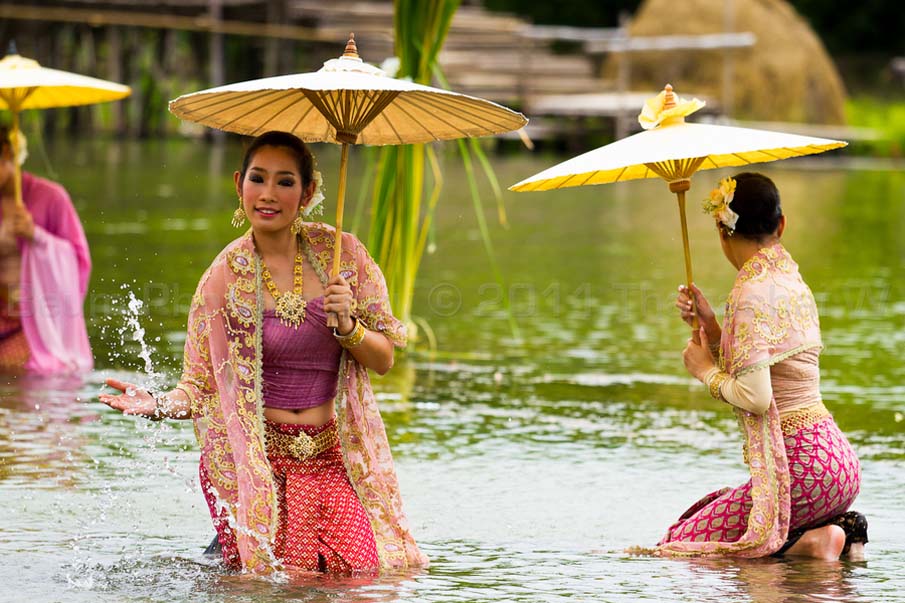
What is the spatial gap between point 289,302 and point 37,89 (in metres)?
4.02

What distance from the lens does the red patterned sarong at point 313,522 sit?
15.9 feet

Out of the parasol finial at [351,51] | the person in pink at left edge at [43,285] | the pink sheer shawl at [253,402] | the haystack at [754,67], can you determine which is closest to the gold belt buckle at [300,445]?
the pink sheer shawl at [253,402]

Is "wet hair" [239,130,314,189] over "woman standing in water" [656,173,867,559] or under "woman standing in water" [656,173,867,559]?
over

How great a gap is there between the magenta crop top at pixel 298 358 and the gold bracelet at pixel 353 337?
106 mm

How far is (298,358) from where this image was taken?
493 cm

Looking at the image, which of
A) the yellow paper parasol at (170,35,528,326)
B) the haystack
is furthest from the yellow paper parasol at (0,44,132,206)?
the haystack

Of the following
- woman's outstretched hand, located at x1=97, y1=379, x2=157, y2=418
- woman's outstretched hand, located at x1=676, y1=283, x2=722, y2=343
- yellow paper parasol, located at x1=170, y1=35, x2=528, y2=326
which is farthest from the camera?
woman's outstretched hand, located at x1=676, y1=283, x2=722, y2=343

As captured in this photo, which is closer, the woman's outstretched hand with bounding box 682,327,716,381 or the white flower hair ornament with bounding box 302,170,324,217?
the white flower hair ornament with bounding box 302,170,324,217

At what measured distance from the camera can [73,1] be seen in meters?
27.0

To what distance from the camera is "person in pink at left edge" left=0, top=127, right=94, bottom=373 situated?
8.51 metres

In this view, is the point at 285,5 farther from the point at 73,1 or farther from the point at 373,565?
the point at 373,565

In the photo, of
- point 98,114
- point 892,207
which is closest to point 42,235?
point 892,207

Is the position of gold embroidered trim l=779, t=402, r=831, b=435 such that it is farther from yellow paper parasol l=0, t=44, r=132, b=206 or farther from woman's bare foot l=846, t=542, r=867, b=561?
yellow paper parasol l=0, t=44, r=132, b=206

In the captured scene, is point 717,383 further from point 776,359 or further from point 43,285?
point 43,285
